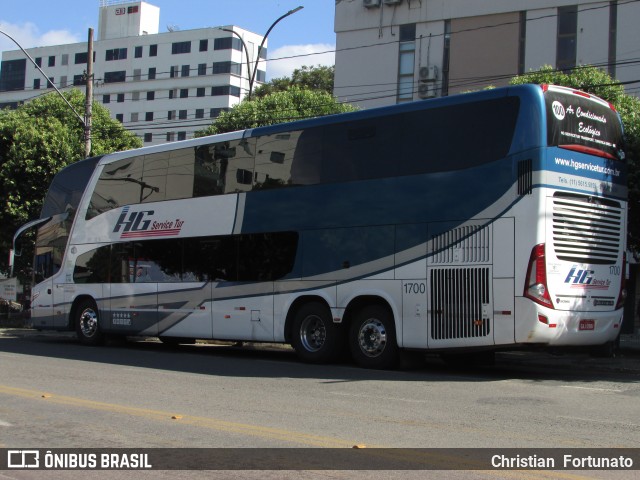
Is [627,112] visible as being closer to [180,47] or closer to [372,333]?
[372,333]

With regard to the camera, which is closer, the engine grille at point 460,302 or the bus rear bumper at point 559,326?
the bus rear bumper at point 559,326

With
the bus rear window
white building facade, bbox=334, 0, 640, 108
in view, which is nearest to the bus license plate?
the bus rear window

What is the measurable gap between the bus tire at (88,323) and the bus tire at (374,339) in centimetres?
794

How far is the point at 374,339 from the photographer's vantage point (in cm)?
1363

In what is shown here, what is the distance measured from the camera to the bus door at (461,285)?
12039 millimetres

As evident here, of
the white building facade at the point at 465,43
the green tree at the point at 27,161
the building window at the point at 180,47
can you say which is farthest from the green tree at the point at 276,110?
the building window at the point at 180,47

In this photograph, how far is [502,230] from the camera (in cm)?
1196

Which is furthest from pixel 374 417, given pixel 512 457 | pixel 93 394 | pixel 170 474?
pixel 93 394

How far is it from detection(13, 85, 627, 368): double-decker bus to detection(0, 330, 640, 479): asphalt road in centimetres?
92

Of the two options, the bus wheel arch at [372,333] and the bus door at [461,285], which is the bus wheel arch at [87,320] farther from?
the bus door at [461,285]

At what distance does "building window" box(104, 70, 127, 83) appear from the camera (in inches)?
3425

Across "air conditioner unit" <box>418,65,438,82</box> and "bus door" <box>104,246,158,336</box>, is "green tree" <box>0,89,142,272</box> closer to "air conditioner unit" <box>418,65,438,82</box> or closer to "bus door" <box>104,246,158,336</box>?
"bus door" <box>104,246,158,336</box>

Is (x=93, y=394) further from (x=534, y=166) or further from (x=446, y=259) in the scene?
(x=534, y=166)

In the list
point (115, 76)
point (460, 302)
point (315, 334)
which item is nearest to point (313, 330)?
point (315, 334)
